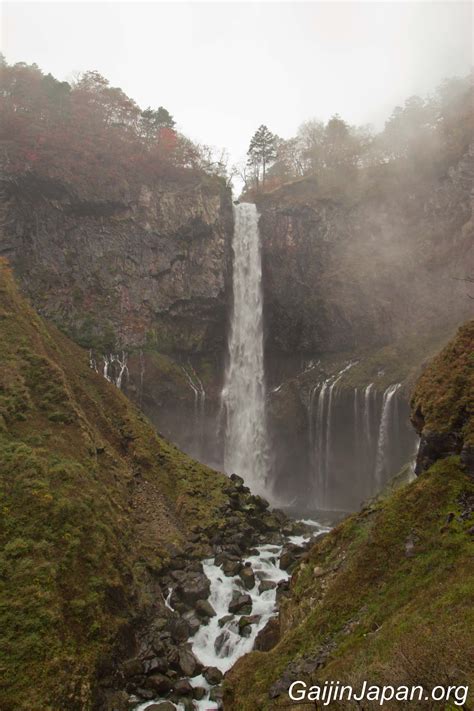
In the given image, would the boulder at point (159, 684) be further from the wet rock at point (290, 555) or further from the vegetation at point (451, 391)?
the vegetation at point (451, 391)

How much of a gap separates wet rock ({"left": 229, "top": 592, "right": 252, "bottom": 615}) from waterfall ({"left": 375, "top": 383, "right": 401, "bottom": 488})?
61.0 ft

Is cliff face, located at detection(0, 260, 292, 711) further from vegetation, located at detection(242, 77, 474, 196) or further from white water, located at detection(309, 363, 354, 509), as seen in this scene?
vegetation, located at detection(242, 77, 474, 196)

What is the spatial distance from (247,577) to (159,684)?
6.01 metres

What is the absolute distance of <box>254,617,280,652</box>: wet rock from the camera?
1211cm

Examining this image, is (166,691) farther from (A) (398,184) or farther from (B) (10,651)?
(A) (398,184)

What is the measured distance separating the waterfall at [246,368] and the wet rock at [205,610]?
20.8m

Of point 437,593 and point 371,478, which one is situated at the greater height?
point 437,593

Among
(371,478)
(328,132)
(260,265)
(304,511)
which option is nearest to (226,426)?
(304,511)

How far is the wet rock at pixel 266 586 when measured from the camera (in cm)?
1638

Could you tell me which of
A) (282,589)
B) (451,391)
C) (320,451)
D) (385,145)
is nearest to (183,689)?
(282,589)

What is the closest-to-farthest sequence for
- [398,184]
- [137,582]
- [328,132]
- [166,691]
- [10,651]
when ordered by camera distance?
[10,651]
[166,691]
[137,582]
[398,184]
[328,132]

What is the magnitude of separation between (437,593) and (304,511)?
1035 inches

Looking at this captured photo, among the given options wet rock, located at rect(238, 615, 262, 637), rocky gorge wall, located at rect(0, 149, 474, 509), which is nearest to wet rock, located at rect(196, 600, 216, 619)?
wet rock, located at rect(238, 615, 262, 637)

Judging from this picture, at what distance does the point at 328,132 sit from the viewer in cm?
5356
